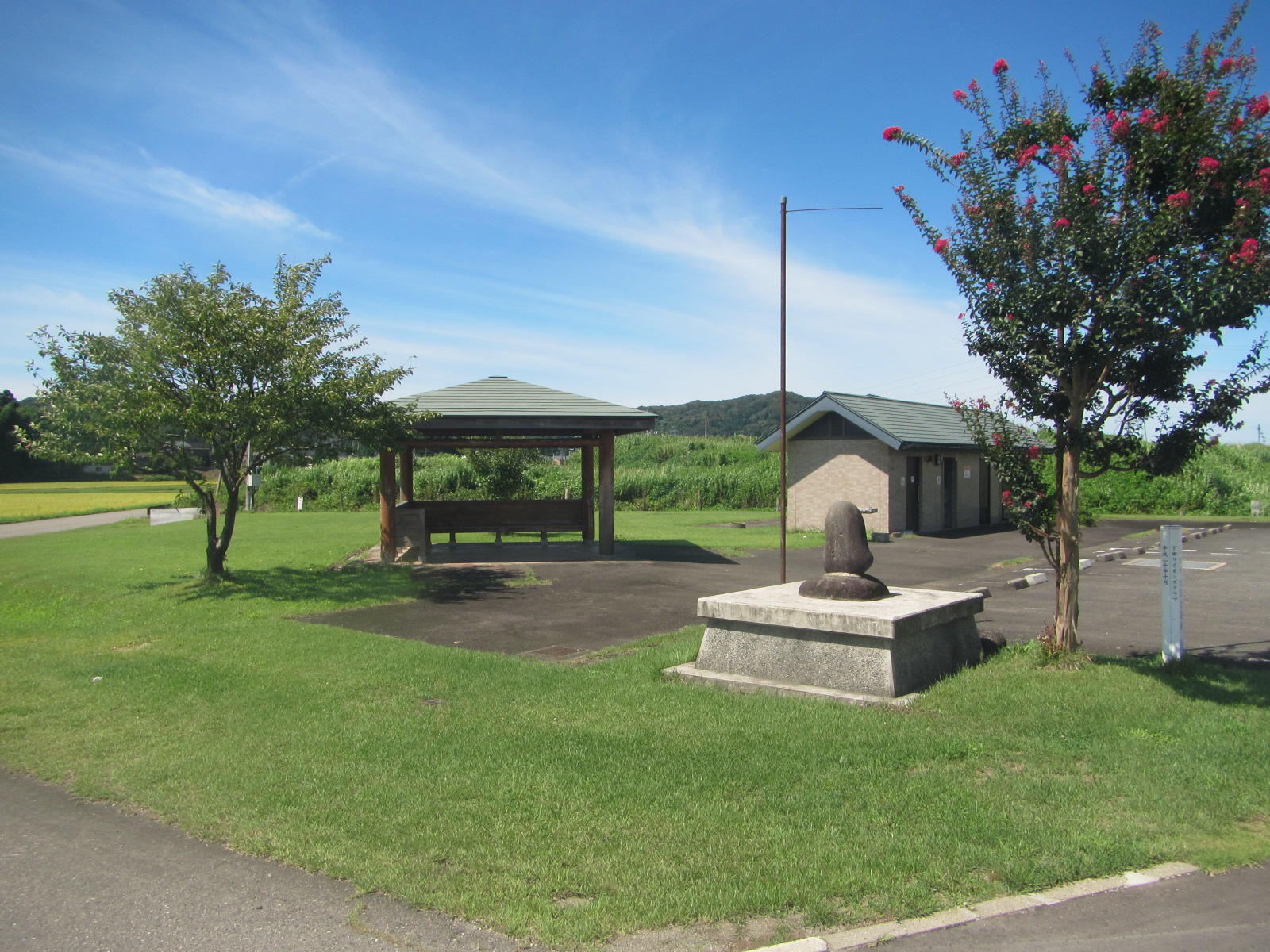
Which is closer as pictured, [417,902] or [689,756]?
[417,902]

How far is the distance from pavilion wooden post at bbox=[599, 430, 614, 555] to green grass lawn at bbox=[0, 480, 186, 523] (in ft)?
53.0

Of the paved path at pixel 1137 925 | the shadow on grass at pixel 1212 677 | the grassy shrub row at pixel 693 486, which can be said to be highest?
the grassy shrub row at pixel 693 486

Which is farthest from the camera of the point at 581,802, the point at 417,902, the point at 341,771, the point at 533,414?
the point at 533,414

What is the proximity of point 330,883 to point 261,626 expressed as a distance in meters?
6.87

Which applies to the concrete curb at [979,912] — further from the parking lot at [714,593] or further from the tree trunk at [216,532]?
the tree trunk at [216,532]

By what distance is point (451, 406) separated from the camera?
17375mm

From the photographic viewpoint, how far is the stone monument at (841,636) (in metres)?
6.55

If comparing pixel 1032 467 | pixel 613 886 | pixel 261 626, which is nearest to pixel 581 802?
pixel 613 886

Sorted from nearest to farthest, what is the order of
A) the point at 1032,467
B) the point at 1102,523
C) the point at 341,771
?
the point at 341,771, the point at 1032,467, the point at 1102,523

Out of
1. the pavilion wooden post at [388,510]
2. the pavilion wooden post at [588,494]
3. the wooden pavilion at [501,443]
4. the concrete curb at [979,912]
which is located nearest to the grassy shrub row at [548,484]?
the pavilion wooden post at [588,494]

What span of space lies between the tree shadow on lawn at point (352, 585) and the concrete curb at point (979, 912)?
9175 mm

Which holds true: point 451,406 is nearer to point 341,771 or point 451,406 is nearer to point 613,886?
point 341,771

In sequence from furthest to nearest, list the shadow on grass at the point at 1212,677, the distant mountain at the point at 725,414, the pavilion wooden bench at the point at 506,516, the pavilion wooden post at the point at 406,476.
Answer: the distant mountain at the point at 725,414, the pavilion wooden post at the point at 406,476, the pavilion wooden bench at the point at 506,516, the shadow on grass at the point at 1212,677

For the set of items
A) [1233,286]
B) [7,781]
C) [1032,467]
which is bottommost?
[7,781]
